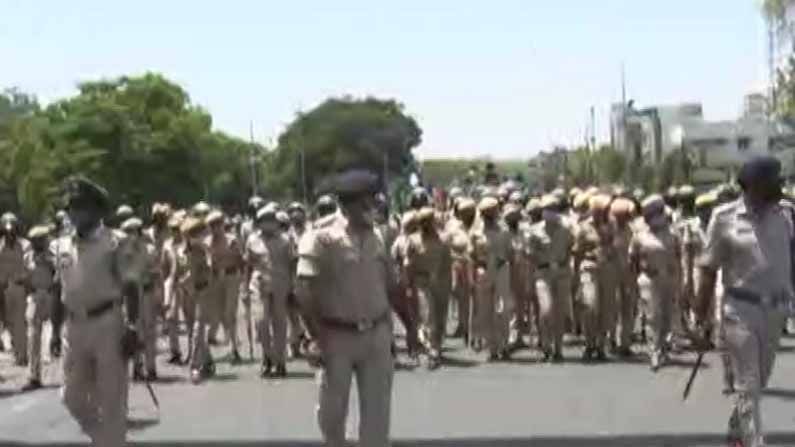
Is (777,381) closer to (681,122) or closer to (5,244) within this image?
(5,244)

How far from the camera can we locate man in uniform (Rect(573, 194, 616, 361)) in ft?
69.4

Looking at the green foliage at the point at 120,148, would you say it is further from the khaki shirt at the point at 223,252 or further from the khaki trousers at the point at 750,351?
the khaki trousers at the point at 750,351

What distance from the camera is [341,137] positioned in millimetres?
128500

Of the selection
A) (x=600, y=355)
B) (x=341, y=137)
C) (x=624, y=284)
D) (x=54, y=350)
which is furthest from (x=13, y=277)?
(x=341, y=137)

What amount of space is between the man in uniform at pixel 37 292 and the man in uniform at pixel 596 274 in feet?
19.8

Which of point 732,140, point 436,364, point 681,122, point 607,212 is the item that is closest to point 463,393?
point 436,364

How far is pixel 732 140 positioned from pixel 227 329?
11617 cm

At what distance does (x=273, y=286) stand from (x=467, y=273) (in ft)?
10.8

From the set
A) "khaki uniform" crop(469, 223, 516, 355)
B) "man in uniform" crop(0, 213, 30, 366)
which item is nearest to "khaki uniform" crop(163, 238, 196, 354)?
"man in uniform" crop(0, 213, 30, 366)

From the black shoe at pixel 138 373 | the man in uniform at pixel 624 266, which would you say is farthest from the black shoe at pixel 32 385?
the man in uniform at pixel 624 266

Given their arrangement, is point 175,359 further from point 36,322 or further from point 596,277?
point 596,277

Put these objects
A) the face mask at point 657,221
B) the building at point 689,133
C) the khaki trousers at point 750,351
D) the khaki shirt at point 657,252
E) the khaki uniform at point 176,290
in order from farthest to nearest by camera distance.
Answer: the building at point 689,133 < the khaki uniform at point 176,290 < the face mask at point 657,221 < the khaki shirt at point 657,252 < the khaki trousers at point 750,351

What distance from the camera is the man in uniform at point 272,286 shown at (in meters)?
20.2

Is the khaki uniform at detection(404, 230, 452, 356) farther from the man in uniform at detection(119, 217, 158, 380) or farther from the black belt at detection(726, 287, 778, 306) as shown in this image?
the black belt at detection(726, 287, 778, 306)
